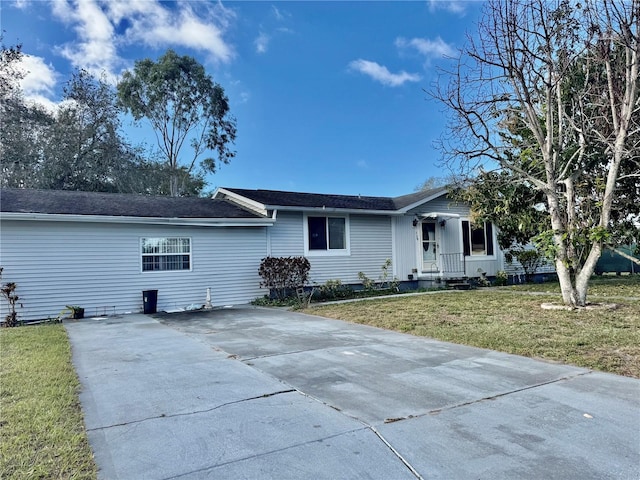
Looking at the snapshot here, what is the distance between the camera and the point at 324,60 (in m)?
19.3

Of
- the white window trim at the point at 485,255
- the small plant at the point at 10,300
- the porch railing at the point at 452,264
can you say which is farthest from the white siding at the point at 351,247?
the small plant at the point at 10,300

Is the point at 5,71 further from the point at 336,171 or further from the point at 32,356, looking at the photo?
the point at 32,356

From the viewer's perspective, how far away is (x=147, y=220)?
11.3 metres

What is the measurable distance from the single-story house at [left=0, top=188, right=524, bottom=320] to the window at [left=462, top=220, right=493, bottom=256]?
0.15ft

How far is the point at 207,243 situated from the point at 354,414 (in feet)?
32.1

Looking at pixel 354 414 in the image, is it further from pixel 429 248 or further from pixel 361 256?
pixel 429 248

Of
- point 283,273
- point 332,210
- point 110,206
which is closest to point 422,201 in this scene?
point 332,210

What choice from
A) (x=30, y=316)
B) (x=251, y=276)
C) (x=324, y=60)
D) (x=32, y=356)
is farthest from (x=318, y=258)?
(x=324, y=60)

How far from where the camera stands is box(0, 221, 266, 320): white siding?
33.3 feet

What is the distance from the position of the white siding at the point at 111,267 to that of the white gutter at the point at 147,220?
265 millimetres

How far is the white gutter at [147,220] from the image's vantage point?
390 inches

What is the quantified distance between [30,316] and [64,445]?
8.91 metres

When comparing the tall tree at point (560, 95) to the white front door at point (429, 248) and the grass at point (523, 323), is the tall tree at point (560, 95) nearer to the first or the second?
the grass at point (523, 323)

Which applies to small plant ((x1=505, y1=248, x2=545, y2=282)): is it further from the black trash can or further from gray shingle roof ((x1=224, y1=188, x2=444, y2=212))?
the black trash can
